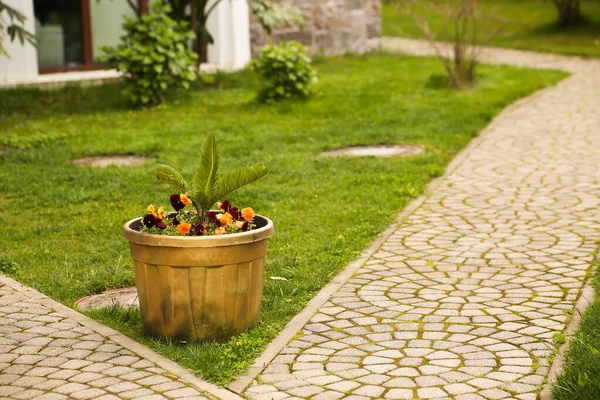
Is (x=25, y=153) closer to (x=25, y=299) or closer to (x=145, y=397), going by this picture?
(x=25, y=299)

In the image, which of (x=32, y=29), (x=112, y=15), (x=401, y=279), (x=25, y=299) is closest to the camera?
(x=25, y=299)

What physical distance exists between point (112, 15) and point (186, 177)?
861 centimetres

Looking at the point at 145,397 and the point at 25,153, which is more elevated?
the point at 25,153

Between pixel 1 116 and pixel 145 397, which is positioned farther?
pixel 1 116

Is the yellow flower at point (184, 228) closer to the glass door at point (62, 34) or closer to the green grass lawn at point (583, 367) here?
the green grass lawn at point (583, 367)

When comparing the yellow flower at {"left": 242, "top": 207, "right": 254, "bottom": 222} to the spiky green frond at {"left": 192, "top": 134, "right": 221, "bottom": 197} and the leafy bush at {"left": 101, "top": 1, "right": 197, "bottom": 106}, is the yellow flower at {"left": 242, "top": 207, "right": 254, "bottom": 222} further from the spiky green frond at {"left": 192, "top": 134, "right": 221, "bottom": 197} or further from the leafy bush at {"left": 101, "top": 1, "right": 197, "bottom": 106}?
the leafy bush at {"left": 101, "top": 1, "right": 197, "bottom": 106}

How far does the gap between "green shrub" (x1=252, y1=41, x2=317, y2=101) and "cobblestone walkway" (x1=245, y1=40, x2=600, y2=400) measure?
4.12 m

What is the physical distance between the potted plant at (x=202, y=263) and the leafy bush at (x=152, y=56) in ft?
27.0

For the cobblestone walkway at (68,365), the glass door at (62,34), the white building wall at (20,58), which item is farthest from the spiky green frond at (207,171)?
the glass door at (62,34)

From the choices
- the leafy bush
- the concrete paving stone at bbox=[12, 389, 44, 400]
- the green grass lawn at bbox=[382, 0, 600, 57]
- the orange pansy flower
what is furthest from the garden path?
the green grass lawn at bbox=[382, 0, 600, 57]

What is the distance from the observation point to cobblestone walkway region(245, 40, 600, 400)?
5203 mm

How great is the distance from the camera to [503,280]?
696 cm

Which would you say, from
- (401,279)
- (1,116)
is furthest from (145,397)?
(1,116)

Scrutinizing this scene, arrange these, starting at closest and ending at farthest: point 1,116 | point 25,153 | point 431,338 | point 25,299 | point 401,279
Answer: point 431,338 < point 25,299 < point 401,279 < point 25,153 < point 1,116
